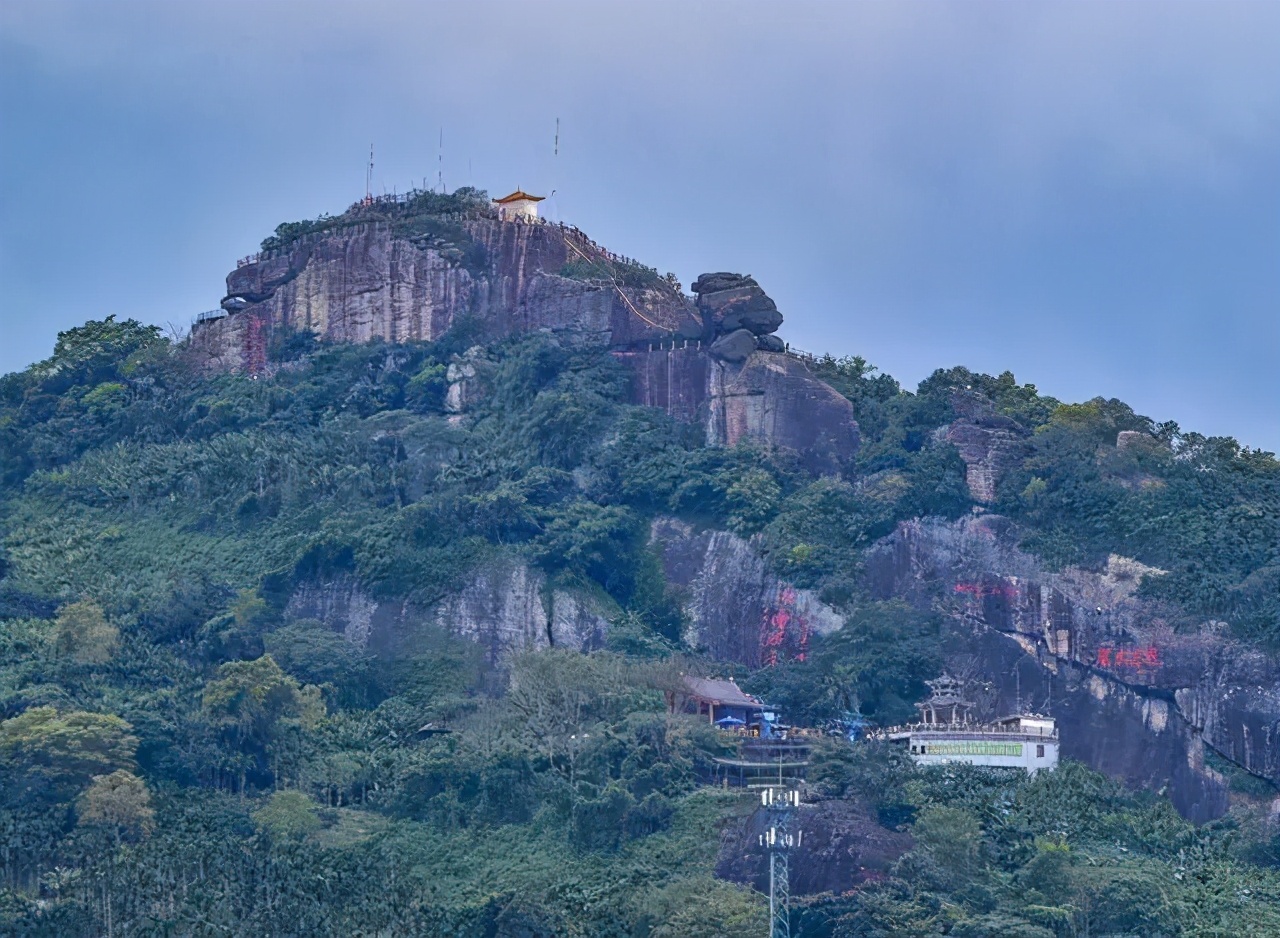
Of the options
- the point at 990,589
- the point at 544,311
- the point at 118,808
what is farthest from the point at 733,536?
the point at 118,808

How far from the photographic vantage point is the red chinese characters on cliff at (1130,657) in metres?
61.8

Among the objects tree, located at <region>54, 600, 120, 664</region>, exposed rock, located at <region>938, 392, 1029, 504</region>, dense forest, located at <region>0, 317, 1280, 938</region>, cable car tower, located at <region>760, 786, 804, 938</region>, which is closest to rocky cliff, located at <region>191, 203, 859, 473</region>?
dense forest, located at <region>0, 317, 1280, 938</region>

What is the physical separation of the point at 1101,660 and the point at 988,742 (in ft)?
12.2

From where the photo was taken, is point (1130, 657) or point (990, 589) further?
point (990, 589)

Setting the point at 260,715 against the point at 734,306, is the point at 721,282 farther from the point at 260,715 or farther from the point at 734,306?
the point at 260,715

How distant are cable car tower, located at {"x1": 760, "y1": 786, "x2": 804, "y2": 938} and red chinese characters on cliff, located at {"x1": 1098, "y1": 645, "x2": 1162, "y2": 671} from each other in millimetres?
9369

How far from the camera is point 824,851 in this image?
54.9 m

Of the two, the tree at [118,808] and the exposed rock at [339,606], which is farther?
the exposed rock at [339,606]

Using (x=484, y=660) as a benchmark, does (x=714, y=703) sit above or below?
below

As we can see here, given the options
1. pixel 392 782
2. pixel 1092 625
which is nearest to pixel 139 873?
pixel 392 782

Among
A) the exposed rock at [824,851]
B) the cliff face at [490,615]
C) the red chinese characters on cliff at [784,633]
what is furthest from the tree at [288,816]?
the red chinese characters on cliff at [784,633]

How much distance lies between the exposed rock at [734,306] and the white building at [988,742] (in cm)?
1465

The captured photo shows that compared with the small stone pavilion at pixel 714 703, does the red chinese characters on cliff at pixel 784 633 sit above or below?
above

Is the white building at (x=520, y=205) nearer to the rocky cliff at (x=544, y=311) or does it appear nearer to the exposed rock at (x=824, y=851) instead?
the rocky cliff at (x=544, y=311)
